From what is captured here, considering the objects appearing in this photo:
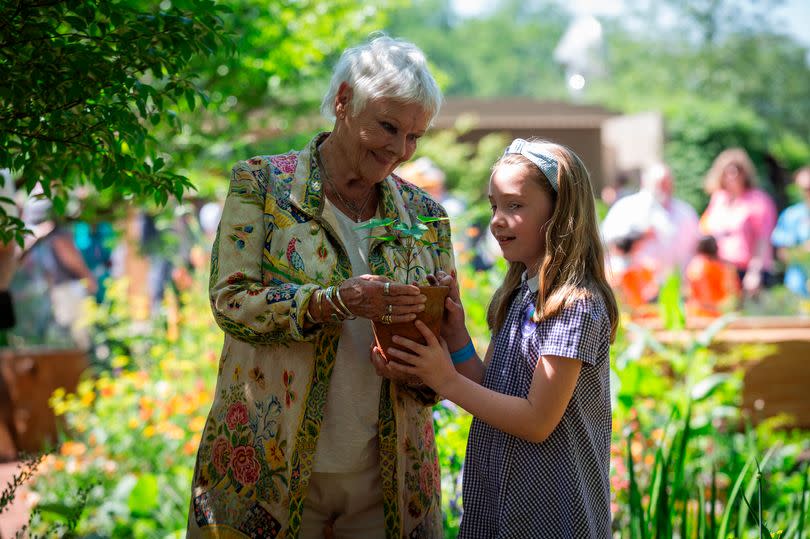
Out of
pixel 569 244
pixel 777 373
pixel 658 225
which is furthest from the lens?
pixel 658 225

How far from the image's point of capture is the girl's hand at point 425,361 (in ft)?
7.07

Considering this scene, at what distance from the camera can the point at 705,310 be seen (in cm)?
594

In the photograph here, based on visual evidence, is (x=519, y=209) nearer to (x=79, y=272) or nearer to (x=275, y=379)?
(x=275, y=379)

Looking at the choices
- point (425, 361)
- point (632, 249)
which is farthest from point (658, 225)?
point (425, 361)

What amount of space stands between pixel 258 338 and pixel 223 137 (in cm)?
350

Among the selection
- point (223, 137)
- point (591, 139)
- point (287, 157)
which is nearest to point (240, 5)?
point (223, 137)

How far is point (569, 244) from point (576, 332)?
0.22m

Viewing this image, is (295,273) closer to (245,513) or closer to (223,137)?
(245,513)

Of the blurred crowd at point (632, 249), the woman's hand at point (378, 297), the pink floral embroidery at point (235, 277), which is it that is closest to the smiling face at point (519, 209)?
Answer: the woman's hand at point (378, 297)

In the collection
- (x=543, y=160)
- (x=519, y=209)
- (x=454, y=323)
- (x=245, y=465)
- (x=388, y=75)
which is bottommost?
(x=245, y=465)

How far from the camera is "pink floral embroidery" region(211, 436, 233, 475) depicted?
2293 mm

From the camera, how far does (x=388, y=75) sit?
7.48 feet

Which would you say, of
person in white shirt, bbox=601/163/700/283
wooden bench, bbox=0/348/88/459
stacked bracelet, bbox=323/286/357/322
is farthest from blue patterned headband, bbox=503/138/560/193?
wooden bench, bbox=0/348/88/459

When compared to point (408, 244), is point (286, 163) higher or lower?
higher
